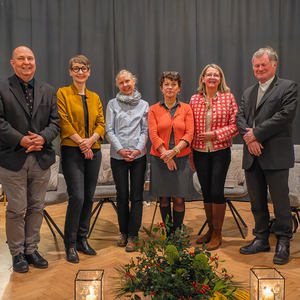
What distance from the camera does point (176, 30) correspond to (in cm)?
514

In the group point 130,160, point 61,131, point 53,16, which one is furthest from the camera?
point 53,16

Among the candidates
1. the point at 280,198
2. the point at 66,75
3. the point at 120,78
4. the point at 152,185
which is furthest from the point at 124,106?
the point at 66,75

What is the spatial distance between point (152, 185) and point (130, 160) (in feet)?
1.04

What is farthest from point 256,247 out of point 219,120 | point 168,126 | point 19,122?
point 19,122

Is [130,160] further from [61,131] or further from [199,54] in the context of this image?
[199,54]

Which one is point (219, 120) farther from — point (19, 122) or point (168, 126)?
point (19, 122)

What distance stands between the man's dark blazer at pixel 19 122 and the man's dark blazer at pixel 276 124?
64.1 inches

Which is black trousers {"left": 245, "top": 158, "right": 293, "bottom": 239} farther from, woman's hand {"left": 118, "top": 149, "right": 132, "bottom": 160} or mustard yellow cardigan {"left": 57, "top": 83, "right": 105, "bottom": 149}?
mustard yellow cardigan {"left": 57, "top": 83, "right": 105, "bottom": 149}

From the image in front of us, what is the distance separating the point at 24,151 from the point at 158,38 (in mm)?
3425

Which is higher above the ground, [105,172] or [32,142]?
[32,142]

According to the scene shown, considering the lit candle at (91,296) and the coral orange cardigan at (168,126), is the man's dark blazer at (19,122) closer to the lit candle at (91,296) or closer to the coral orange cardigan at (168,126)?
the coral orange cardigan at (168,126)

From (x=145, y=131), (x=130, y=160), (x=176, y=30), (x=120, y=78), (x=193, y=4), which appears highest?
(x=193, y=4)

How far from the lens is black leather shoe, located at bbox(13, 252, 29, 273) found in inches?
96.0

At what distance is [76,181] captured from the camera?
8.70ft
